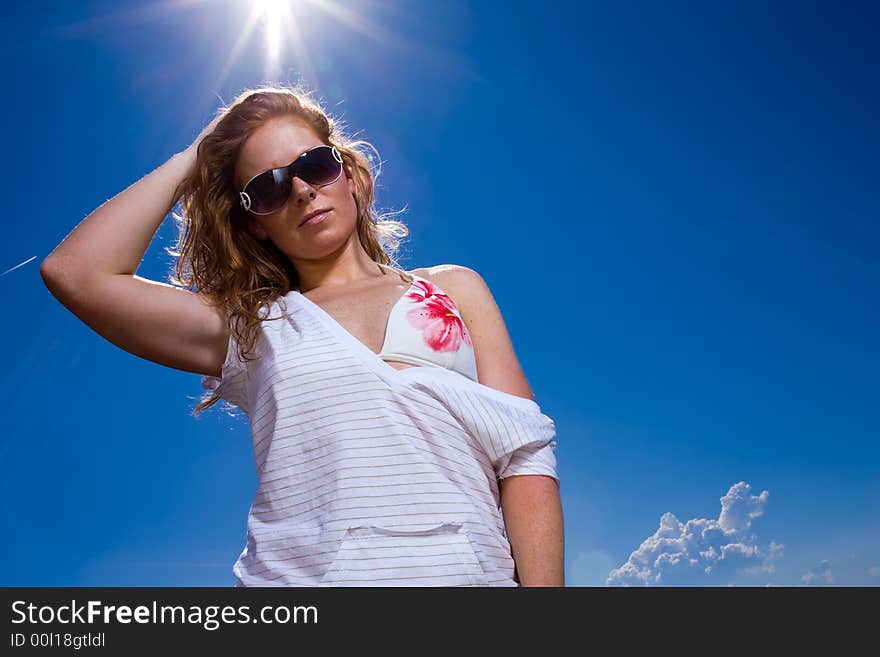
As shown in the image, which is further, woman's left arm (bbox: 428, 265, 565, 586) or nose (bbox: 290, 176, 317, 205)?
nose (bbox: 290, 176, 317, 205)

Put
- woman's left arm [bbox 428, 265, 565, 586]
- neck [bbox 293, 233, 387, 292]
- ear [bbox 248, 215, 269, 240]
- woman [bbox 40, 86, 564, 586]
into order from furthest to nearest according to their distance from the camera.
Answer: ear [bbox 248, 215, 269, 240] → neck [bbox 293, 233, 387, 292] → woman's left arm [bbox 428, 265, 565, 586] → woman [bbox 40, 86, 564, 586]

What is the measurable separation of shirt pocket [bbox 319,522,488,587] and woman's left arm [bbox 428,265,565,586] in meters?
0.27

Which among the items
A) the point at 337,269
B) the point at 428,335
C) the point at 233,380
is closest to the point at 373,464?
the point at 428,335

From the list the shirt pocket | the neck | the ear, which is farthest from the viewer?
the ear

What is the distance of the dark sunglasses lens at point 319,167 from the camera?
348 centimetres

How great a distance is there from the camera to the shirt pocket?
2.57m

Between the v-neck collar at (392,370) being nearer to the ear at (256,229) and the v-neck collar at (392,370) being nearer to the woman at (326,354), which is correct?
the woman at (326,354)

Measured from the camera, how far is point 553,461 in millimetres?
3039

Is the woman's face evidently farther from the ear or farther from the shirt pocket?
the shirt pocket

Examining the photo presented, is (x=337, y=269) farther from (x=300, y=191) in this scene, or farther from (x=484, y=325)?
(x=484, y=325)

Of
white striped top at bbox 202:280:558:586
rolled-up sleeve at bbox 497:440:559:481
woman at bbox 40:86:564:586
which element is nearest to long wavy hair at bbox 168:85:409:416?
woman at bbox 40:86:564:586

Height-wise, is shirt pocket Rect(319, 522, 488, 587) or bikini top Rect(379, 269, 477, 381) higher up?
bikini top Rect(379, 269, 477, 381)

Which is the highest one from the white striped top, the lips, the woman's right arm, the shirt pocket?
the lips
